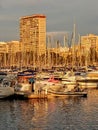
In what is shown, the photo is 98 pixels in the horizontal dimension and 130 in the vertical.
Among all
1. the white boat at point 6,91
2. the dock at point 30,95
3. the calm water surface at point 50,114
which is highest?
the white boat at point 6,91

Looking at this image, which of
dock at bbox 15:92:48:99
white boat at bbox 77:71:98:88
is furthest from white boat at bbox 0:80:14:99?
white boat at bbox 77:71:98:88

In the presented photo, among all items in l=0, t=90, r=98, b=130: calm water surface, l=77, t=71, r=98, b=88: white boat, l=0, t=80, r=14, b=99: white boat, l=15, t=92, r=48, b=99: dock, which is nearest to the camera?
l=0, t=90, r=98, b=130: calm water surface

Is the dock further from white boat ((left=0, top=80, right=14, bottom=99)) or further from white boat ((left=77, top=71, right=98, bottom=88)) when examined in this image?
white boat ((left=77, top=71, right=98, bottom=88))

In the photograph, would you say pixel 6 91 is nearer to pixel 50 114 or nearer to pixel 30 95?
pixel 30 95

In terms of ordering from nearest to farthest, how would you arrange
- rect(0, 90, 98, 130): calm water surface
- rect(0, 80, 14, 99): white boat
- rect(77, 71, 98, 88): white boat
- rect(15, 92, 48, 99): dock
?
rect(0, 90, 98, 130): calm water surface
rect(0, 80, 14, 99): white boat
rect(15, 92, 48, 99): dock
rect(77, 71, 98, 88): white boat

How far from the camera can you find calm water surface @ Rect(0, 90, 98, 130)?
32.6 m

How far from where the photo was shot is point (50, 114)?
38.7 meters

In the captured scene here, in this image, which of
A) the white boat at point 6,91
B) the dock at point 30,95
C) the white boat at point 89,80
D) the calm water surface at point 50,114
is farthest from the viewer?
the white boat at point 89,80

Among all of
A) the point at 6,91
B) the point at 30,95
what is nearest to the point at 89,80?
the point at 30,95

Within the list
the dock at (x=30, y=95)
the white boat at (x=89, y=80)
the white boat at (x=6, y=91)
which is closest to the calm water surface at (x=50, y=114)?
the dock at (x=30, y=95)

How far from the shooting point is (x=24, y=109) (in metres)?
41.8

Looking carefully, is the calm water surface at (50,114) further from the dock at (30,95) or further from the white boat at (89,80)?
A: the white boat at (89,80)

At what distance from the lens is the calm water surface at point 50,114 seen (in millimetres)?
32562

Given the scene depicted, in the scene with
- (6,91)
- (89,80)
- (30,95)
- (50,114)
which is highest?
(89,80)
